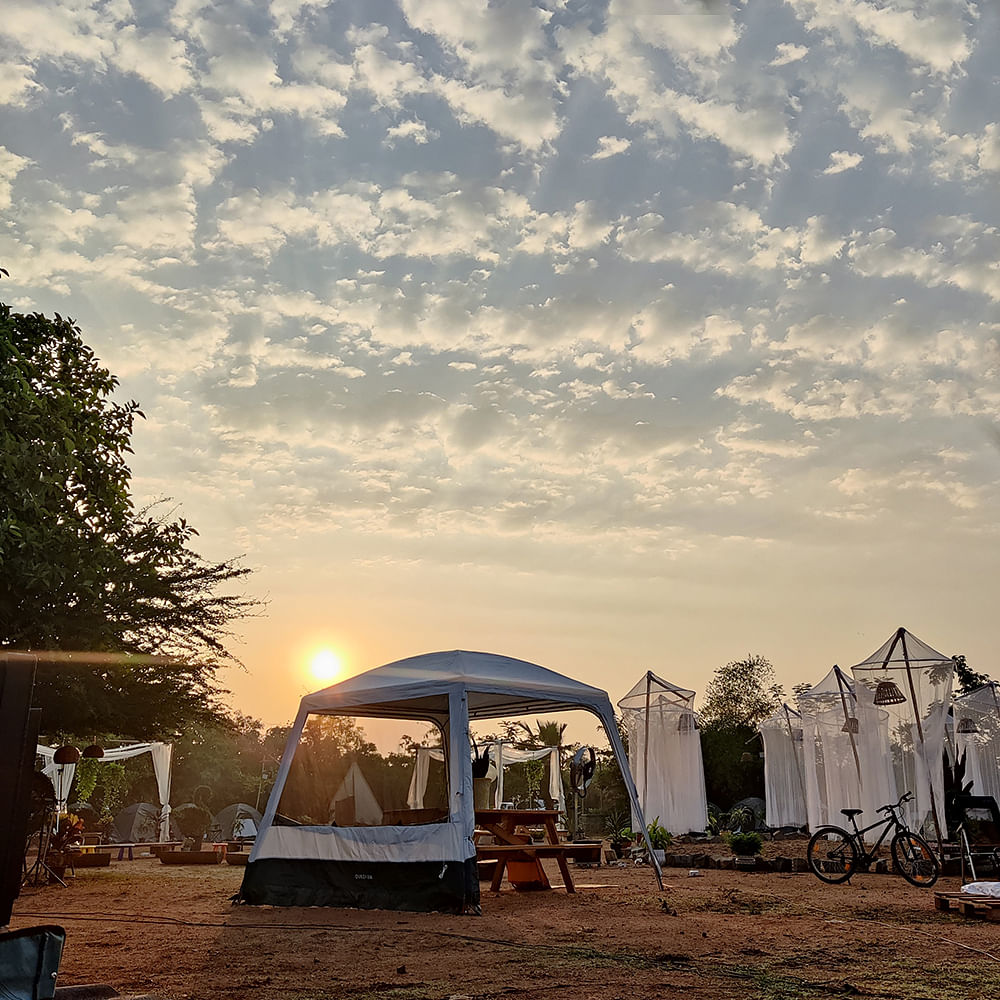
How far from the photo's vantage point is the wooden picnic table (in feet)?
33.3

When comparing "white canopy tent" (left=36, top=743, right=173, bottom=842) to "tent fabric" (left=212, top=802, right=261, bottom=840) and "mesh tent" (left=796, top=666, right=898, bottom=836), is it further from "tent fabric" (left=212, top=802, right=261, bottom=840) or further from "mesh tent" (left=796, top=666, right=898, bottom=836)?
"mesh tent" (left=796, top=666, right=898, bottom=836)

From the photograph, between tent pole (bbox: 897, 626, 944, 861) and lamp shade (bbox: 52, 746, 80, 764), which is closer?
lamp shade (bbox: 52, 746, 80, 764)

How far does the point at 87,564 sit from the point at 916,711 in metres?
12.7

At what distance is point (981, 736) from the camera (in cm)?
1645

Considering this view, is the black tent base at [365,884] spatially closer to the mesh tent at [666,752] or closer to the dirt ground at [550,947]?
the dirt ground at [550,947]

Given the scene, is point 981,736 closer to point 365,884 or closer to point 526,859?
point 526,859

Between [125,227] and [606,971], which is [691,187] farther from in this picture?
[606,971]

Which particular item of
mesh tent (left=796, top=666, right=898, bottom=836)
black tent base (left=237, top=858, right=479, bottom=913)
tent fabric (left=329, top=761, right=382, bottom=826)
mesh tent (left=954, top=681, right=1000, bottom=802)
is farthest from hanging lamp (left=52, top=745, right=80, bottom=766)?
mesh tent (left=954, top=681, right=1000, bottom=802)

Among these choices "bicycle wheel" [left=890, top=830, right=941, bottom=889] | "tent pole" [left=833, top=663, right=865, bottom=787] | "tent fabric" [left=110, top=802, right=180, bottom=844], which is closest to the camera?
"bicycle wheel" [left=890, top=830, right=941, bottom=889]

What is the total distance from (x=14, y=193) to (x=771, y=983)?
1030cm

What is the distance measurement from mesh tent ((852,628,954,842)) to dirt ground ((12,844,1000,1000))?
5.18 metres

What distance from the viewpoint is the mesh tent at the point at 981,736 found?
53.3 feet

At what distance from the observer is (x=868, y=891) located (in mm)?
10930

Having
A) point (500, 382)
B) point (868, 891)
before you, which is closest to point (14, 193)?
point (500, 382)
